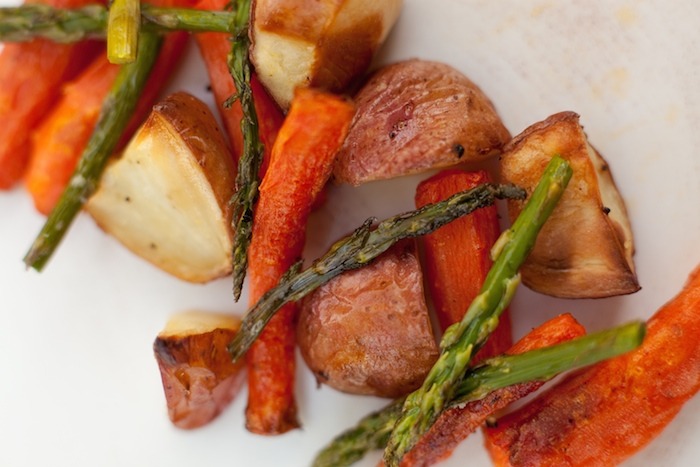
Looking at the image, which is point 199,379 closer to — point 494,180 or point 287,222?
point 287,222

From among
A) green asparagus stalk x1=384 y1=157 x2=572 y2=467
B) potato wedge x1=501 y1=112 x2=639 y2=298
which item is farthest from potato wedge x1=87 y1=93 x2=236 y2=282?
potato wedge x1=501 y1=112 x2=639 y2=298

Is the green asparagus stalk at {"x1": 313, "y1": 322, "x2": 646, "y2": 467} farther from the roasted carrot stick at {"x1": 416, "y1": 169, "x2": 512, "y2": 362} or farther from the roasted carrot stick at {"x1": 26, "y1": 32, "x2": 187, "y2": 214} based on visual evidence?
the roasted carrot stick at {"x1": 26, "y1": 32, "x2": 187, "y2": 214}

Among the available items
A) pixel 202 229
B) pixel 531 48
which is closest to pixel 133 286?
pixel 202 229

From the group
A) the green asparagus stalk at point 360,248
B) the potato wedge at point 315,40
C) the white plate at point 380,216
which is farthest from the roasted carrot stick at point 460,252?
the potato wedge at point 315,40

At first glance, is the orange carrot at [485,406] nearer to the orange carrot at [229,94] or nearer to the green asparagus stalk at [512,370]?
the green asparagus stalk at [512,370]

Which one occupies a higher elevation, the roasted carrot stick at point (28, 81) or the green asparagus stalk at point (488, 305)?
the green asparagus stalk at point (488, 305)

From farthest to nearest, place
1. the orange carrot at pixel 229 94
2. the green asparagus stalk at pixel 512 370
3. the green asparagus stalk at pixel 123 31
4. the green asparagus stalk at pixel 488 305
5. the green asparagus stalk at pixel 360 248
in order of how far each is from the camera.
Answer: the orange carrot at pixel 229 94
the green asparagus stalk at pixel 123 31
the green asparagus stalk at pixel 360 248
the green asparagus stalk at pixel 488 305
the green asparagus stalk at pixel 512 370

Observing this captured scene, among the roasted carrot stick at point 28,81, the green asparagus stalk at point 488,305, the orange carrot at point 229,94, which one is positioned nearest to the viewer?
the green asparagus stalk at point 488,305
